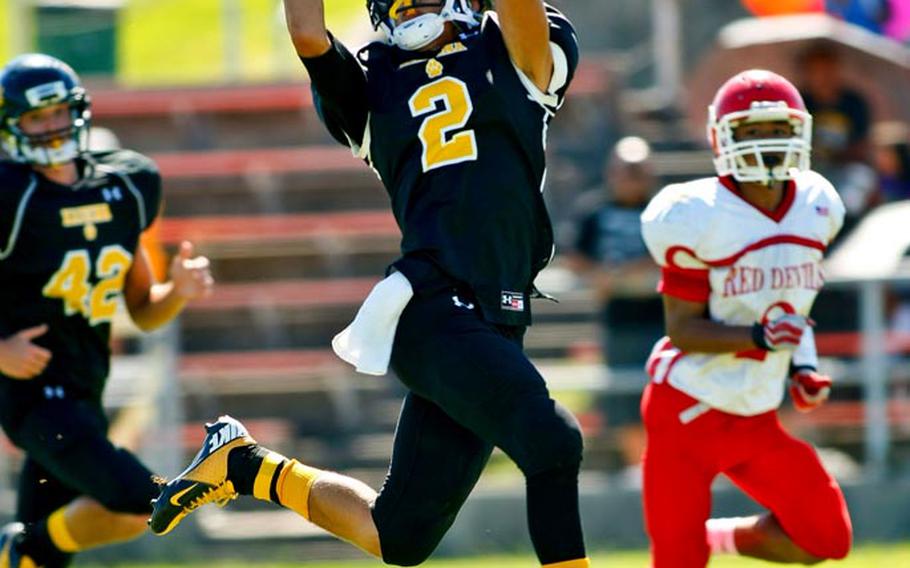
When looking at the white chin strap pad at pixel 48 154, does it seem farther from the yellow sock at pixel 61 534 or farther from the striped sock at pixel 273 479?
the striped sock at pixel 273 479

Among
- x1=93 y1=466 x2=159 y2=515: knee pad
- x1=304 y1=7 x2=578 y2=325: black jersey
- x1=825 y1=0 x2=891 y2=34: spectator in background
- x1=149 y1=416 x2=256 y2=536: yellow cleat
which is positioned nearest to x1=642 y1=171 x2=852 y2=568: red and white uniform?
x1=304 y1=7 x2=578 y2=325: black jersey

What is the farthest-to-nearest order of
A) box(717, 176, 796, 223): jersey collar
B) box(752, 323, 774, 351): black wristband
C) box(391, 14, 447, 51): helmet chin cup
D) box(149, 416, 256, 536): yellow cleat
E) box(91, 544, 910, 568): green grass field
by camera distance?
box(91, 544, 910, 568): green grass field → box(717, 176, 796, 223): jersey collar → box(752, 323, 774, 351): black wristband → box(149, 416, 256, 536): yellow cleat → box(391, 14, 447, 51): helmet chin cup

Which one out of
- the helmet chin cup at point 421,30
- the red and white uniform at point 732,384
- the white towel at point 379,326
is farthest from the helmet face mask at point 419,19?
the red and white uniform at point 732,384

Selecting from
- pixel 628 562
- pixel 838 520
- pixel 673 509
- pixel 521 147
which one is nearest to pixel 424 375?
pixel 521 147

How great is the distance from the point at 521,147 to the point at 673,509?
4.08 feet

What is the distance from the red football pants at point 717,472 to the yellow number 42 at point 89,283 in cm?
188

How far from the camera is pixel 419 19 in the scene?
5039 mm

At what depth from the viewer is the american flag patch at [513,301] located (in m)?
4.90

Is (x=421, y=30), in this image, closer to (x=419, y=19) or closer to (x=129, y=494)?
(x=419, y=19)

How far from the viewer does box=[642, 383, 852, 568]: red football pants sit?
550 cm

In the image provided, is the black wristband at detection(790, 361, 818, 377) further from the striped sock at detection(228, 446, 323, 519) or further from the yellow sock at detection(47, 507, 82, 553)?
the yellow sock at detection(47, 507, 82, 553)

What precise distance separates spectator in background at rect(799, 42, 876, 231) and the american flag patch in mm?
5188

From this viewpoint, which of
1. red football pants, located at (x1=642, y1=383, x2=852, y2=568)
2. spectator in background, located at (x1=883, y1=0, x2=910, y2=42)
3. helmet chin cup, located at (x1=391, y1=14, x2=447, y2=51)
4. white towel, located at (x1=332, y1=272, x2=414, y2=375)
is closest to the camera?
white towel, located at (x1=332, y1=272, x2=414, y2=375)

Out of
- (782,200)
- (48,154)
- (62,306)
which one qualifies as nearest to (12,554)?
(62,306)
